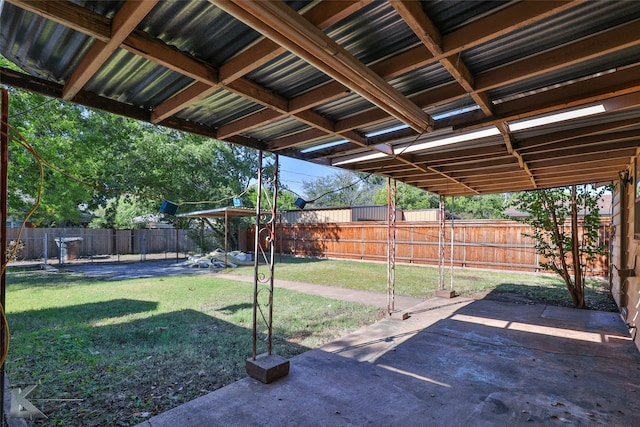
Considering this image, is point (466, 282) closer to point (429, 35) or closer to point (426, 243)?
point (426, 243)

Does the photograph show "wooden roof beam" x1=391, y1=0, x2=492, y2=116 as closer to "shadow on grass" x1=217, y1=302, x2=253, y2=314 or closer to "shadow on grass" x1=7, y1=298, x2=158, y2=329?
"shadow on grass" x1=217, y1=302, x2=253, y2=314

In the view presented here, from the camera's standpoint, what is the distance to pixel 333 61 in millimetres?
1593

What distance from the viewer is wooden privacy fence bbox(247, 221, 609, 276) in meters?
10.3

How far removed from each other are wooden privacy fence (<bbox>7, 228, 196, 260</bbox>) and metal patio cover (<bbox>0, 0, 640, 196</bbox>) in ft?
41.3

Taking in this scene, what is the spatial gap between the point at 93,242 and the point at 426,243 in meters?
15.5

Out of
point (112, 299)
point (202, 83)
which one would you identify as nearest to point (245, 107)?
point (202, 83)

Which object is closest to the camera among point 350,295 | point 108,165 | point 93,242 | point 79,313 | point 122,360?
point 122,360

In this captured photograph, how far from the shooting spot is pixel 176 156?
48.4 ft

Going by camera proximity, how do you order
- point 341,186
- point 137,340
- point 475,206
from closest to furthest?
1. point 137,340
2. point 475,206
3. point 341,186

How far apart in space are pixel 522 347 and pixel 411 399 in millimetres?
2115

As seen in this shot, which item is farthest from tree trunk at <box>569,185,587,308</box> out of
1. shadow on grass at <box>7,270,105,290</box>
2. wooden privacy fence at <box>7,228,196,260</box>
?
wooden privacy fence at <box>7,228,196,260</box>

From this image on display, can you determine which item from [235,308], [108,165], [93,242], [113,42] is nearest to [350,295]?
[235,308]

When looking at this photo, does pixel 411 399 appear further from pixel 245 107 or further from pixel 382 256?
pixel 382 256

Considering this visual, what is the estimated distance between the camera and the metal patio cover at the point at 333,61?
1.43m
